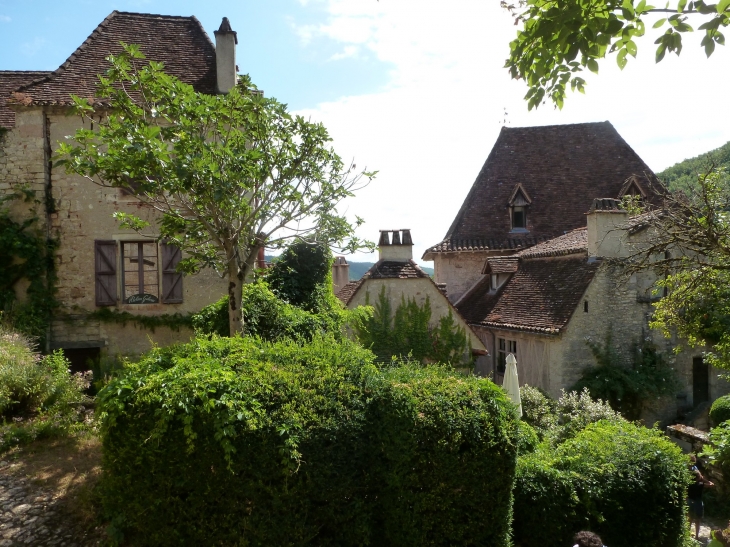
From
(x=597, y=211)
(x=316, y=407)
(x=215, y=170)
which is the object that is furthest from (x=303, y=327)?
(x=597, y=211)

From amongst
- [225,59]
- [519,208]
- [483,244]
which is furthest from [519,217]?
[225,59]

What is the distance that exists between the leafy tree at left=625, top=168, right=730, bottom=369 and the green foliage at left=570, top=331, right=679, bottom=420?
1.43 metres

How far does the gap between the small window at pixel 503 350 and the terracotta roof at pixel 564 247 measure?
2914 millimetres

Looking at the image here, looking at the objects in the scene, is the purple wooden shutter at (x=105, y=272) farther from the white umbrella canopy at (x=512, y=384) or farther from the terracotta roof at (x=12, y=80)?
the white umbrella canopy at (x=512, y=384)

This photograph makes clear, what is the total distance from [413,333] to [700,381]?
8.23 meters

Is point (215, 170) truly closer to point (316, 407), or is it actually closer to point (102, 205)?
point (316, 407)

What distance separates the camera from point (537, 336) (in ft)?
47.2

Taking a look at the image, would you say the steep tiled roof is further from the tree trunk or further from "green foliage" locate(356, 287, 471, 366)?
→ the tree trunk

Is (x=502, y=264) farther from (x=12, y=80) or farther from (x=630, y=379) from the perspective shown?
Answer: (x=12, y=80)

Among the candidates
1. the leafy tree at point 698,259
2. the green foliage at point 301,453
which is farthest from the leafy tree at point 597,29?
the leafy tree at point 698,259

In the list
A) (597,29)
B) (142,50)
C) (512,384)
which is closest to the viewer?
(597,29)

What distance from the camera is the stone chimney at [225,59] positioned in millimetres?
12289

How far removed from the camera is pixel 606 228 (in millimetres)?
13914

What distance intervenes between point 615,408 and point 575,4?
12.2 meters
